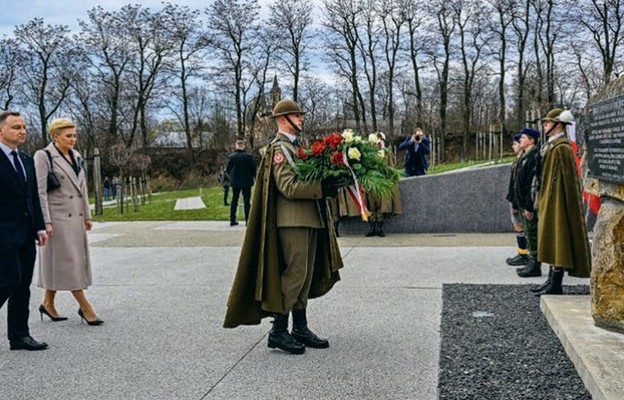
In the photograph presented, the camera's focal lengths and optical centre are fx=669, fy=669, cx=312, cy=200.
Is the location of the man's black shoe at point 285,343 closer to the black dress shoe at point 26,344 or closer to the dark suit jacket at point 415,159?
the black dress shoe at point 26,344

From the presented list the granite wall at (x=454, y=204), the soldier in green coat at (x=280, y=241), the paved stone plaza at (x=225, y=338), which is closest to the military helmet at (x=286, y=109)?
the soldier in green coat at (x=280, y=241)

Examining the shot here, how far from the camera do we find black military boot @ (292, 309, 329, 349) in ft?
17.9

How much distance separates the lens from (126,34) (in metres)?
46.1

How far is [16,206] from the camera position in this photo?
550 centimetres

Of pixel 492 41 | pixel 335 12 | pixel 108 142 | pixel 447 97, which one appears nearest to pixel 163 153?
pixel 108 142

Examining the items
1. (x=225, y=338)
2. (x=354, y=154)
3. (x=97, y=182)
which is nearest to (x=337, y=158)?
(x=354, y=154)

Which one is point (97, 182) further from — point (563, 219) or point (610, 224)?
point (610, 224)

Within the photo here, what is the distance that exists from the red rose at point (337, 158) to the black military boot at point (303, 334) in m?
1.30

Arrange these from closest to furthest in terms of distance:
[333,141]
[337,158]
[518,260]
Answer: [337,158], [333,141], [518,260]

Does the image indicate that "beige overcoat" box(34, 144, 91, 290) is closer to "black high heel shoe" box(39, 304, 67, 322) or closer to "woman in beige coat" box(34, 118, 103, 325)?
"woman in beige coat" box(34, 118, 103, 325)

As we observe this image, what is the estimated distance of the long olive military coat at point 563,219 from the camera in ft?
21.2

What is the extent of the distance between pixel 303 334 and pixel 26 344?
7.60 feet

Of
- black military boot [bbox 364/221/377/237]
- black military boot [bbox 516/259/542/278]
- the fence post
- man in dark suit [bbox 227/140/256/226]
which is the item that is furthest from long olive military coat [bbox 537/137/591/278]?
the fence post

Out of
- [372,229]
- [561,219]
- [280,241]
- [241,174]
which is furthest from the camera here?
[241,174]
